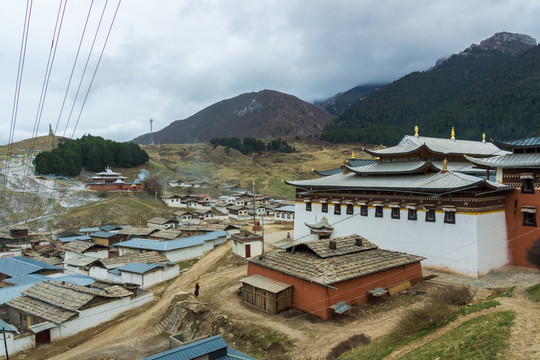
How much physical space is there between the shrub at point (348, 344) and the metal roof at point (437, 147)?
2026 centimetres

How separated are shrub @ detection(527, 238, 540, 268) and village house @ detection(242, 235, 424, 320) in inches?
333

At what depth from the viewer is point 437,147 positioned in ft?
117

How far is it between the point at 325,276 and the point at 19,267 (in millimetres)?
36794

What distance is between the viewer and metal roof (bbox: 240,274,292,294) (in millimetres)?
21031

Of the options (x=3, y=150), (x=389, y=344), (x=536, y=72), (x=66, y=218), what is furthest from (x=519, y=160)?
(x=3, y=150)

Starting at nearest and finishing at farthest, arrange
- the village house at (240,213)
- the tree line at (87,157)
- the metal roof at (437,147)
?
the metal roof at (437,147) → the village house at (240,213) → the tree line at (87,157)

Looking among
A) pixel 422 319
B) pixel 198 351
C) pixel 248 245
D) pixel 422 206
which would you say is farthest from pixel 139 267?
pixel 422 319

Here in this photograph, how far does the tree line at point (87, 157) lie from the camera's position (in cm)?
9875

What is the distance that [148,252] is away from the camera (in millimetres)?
44562

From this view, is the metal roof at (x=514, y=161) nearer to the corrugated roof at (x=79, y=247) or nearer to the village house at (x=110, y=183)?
the corrugated roof at (x=79, y=247)

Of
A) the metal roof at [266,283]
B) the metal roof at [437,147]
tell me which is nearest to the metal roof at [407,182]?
the metal roof at [437,147]

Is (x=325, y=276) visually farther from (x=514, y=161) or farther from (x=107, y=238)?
(x=107, y=238)

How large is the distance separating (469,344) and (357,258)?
1177 centimetres

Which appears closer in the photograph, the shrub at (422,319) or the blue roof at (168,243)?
the shrub at (422,319)
